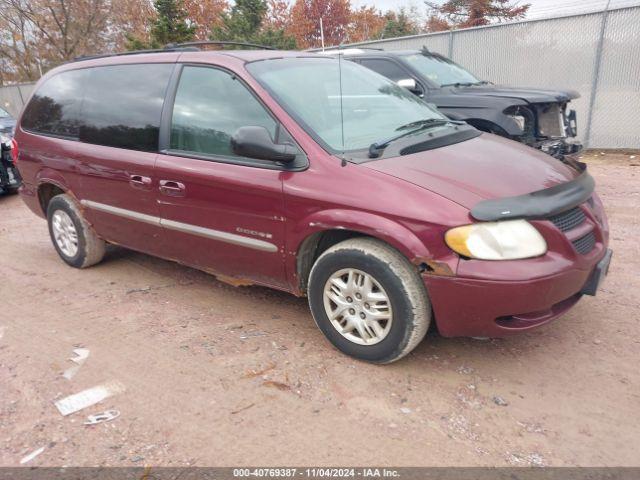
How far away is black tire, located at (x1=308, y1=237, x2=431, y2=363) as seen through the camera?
286cm

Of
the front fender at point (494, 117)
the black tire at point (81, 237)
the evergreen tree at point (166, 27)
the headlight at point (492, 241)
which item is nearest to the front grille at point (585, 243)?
the headlight at point (492, 241)

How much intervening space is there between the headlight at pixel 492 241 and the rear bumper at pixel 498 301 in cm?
14

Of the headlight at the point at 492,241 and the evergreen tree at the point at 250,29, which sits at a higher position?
the evergreen tree at the point at 250,29

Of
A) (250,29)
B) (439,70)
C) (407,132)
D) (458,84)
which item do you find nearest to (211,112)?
(407,132)

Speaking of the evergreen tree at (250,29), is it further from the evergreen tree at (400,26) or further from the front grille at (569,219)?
the front grille at (569,219)

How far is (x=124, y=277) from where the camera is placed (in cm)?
476

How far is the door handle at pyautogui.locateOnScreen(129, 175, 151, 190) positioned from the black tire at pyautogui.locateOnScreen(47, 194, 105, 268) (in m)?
1.00

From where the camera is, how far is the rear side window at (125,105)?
3926 millimetres

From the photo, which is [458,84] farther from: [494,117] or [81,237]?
[81,237]

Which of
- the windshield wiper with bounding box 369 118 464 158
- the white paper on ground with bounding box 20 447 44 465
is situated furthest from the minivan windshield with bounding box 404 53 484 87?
the white paper on ground with bounding box 20 447 44 465

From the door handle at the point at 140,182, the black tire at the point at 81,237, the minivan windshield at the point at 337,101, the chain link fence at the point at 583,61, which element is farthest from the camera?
the chain link fence at the point at 583,61

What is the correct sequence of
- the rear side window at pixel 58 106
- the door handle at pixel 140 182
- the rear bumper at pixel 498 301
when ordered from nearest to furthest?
the rear bumper at pixel 498 301, the door handle at pixel 140 182, the rear side window at pixel 58 106

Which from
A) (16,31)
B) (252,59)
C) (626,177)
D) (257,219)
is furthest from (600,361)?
(16,31)

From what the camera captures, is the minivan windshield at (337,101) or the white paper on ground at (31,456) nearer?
the white paper on ground at (31,456)
